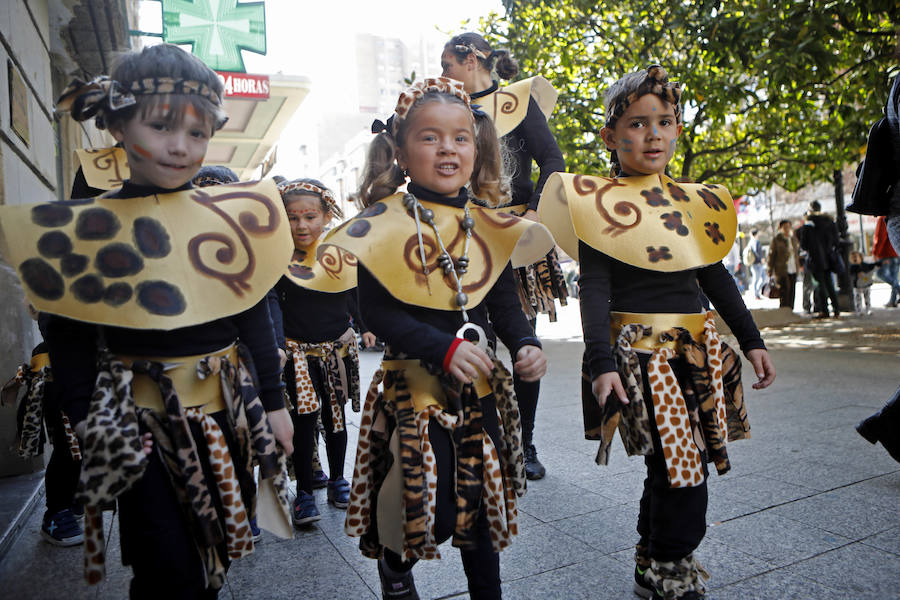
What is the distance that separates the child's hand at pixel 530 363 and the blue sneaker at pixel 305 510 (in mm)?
1654

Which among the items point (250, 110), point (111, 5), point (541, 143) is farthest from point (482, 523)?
point (250, 110)

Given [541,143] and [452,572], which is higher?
[541,143]

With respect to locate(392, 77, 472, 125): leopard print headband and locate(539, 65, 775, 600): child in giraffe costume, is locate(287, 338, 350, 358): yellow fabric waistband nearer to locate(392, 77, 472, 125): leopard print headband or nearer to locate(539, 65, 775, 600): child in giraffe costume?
locate(539, 65, 775, 600): child in giraffe costume

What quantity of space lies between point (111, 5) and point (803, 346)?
328 inches

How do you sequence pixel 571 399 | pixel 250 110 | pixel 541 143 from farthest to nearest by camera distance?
pixel 250 110
pixel 571 399
pixel 541 143

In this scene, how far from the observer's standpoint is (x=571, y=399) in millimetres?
5680

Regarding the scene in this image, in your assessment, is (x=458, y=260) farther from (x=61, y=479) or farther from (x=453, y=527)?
(x=61, y=479)

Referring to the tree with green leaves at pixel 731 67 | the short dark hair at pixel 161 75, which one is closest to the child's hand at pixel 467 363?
the short dark hair at pixel 161 75

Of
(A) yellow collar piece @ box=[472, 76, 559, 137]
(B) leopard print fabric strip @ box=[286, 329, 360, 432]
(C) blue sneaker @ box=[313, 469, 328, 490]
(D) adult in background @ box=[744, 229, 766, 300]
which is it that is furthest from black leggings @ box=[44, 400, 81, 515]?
(D) adult in background @ box=[744, 229, 766, 300]

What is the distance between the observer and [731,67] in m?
6.97

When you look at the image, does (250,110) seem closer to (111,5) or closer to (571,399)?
(111,5)

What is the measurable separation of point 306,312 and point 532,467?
139cm

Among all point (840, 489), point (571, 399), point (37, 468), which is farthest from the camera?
point (571, 399)

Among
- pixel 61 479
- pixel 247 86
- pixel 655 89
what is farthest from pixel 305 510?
pixel 247 86
